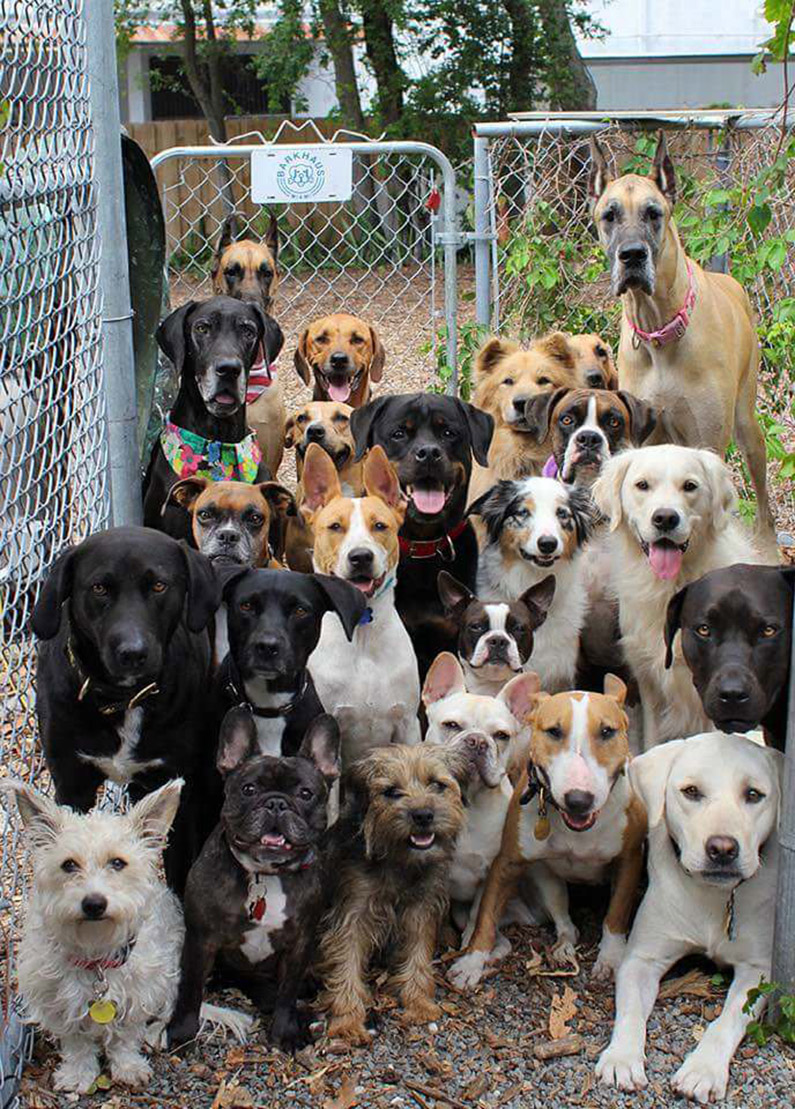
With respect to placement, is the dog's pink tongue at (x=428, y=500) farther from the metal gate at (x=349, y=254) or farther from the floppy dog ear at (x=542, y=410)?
the metal gate at (x=349, y=254)

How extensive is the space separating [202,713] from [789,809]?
175 cm

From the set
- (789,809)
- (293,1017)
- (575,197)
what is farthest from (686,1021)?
(575,197)

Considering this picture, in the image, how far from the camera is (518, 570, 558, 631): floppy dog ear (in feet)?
16.2

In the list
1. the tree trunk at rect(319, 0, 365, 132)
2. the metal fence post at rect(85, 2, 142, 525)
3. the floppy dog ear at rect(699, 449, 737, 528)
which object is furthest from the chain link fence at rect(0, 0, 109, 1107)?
the tree trunk at rect(319, 0, 365, 132)

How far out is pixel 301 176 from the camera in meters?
6.92

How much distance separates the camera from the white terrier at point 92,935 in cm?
338

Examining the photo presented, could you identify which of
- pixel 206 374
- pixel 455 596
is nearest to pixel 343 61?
pixel 206 374

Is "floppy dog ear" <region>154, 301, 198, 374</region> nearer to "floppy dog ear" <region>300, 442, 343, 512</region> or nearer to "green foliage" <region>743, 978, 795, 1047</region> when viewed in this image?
"floppy dog ear" <region>300, 442, 343, 512</region>

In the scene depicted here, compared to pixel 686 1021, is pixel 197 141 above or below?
above

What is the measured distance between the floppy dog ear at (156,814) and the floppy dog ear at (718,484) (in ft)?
7.73

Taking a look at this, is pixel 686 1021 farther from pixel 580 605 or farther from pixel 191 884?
pixel 580 605

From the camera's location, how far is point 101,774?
3953mm

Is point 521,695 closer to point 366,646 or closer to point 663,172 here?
point 366,646

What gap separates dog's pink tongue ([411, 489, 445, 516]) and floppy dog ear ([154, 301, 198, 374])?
118 centimetres
